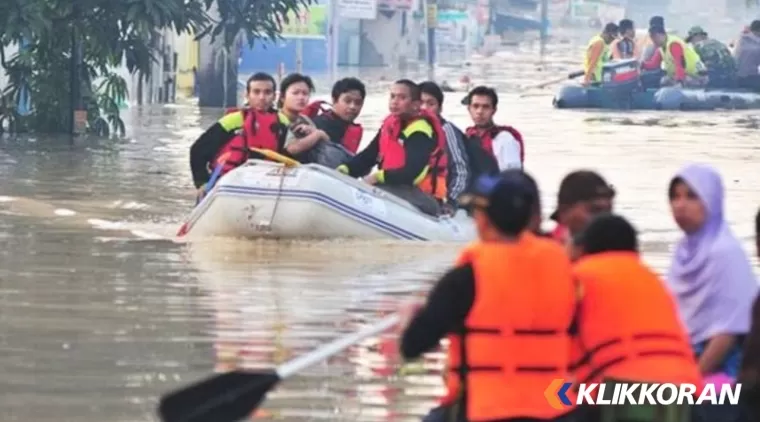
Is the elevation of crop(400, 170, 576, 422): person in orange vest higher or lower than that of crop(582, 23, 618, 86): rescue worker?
higher

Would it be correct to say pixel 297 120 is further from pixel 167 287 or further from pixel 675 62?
pixel 675 62

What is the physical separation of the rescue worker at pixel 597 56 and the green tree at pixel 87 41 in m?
13.0

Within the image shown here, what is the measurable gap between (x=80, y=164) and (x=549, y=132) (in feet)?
36.2

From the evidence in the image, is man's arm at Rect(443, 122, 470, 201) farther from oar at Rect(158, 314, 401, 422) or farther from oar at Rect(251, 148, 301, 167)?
oar at Rect(158, 314, 401, 422)

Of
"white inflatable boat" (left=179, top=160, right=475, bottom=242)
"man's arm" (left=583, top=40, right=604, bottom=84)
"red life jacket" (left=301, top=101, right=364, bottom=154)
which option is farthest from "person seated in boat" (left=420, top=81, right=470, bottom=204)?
"man's arm" (left=583, top=40, right=604, bottom=84)

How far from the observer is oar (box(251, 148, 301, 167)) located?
16016 mm

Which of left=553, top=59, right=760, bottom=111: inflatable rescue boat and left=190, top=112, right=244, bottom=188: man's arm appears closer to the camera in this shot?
left=190, top=112, right=244, bottom=188: man's arm

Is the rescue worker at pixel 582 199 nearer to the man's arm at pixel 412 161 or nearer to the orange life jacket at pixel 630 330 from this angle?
the orange life jacket at pixel 630 330

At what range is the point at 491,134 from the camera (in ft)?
50.3

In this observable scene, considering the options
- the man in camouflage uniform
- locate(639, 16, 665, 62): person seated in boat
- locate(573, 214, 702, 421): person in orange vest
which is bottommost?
the man in camouflage uniform

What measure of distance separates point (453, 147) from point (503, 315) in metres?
9.84

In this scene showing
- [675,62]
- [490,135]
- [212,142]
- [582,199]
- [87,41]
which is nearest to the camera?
[582,199]

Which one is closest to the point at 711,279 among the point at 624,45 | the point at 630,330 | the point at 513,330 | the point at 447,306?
the point at 630,330

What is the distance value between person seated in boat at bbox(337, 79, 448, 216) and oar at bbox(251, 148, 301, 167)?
2.30 feet
